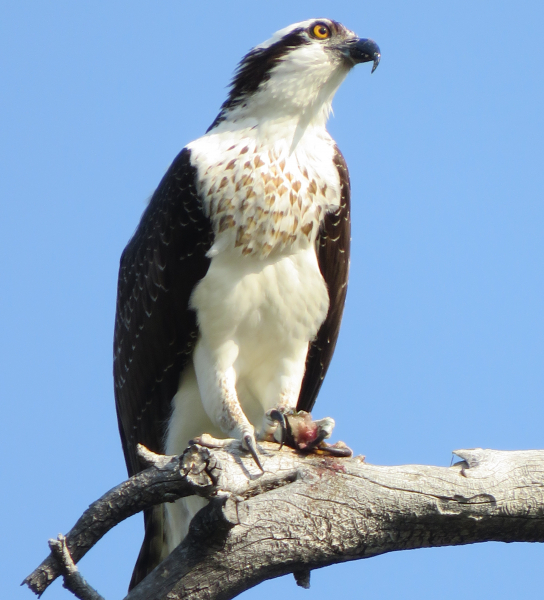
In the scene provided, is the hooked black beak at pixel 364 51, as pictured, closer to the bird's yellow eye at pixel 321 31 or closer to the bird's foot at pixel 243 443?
the bird's yellow eye at pixel 321 31

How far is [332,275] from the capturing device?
6.63 m

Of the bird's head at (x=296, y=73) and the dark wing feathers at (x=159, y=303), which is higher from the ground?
the bird's head at (x=296, y=73)

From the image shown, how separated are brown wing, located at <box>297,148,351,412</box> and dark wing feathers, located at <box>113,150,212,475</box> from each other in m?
0.89

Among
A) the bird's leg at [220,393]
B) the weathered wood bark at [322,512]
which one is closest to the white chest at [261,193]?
the bird's leg at [220,393]

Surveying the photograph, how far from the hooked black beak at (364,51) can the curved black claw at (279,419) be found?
2.71m

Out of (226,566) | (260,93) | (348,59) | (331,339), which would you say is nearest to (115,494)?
(226,566)

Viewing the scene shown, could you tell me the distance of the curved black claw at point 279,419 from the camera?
546 centimetres

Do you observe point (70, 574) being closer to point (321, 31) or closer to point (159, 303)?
point (159, 303)

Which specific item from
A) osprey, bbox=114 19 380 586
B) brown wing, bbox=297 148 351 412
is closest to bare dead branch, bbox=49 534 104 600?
osprey, bbox=114 19 380 586

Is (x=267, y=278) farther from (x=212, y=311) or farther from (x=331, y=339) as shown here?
(x=331, y=339)

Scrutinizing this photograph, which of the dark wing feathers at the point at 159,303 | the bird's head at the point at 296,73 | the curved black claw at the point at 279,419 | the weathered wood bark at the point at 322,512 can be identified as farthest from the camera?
the bird's head at the point at 296,73

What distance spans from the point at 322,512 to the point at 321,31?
3.73 m

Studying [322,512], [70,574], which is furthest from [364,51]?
[70,574]

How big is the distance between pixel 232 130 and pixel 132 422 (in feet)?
7.69
